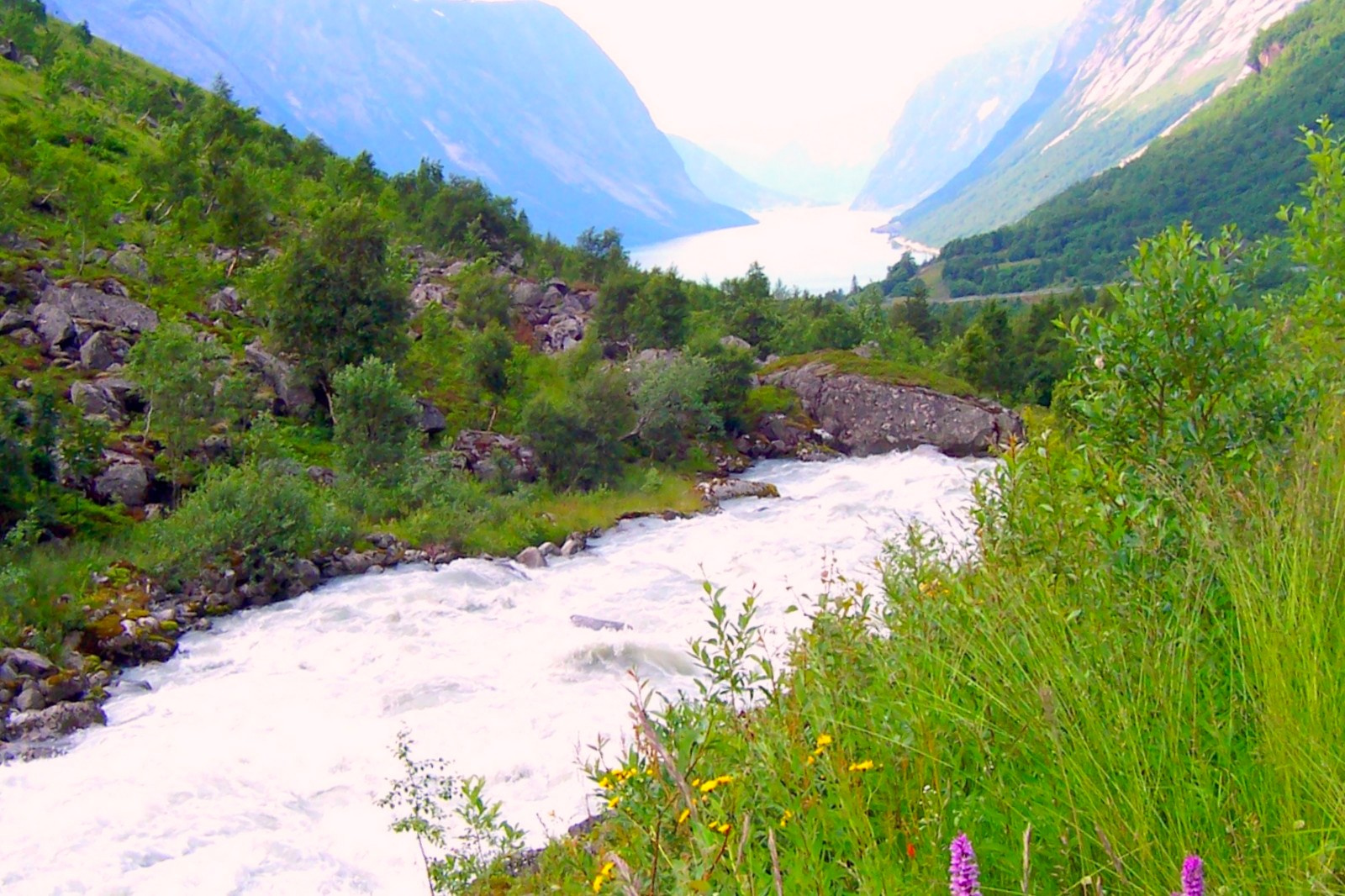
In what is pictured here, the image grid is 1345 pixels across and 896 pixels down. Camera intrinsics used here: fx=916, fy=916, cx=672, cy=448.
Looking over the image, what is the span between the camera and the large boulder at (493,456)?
24.8m

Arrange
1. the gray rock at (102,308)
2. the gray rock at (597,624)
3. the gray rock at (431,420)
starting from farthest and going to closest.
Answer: the gray rock at (431,420) → the gray rock at (102,308) → the gray rock at (597,624)

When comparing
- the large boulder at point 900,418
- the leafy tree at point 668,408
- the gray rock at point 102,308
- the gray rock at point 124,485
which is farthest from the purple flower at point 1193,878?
the large boulder at point 900,418

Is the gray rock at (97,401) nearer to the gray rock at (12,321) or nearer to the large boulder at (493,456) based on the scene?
the gray rock at (12,321)

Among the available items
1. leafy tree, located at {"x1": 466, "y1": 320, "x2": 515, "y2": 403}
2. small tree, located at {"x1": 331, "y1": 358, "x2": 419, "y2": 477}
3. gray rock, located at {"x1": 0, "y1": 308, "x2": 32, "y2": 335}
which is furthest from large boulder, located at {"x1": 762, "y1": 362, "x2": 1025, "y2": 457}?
gray rock, located at {"x1": 0, "y1": 308, "x2": 32, "y2": 335}

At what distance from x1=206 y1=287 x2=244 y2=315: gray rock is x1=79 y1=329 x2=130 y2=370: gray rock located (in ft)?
17.6

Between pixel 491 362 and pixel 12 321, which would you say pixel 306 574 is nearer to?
pixel 12 321

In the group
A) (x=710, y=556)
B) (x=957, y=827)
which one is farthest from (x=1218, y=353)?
(x=710, y=556)

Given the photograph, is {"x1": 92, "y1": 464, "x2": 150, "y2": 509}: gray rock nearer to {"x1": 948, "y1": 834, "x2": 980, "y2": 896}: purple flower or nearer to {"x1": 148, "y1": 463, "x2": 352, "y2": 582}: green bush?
{"x1": 148, "y1": 463, "x2": 352, "y2": 582}: green bush

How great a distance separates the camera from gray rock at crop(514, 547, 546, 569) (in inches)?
777

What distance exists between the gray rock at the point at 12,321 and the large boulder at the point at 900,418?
2457 cm

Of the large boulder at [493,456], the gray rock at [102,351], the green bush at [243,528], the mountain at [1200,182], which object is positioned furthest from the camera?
the mountain at [1200,182]

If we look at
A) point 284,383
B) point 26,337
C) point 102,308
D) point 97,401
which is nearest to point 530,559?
point 284,383

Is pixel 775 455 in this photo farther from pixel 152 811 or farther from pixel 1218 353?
pixel 1218 353

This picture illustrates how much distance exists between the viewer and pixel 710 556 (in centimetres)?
2045
